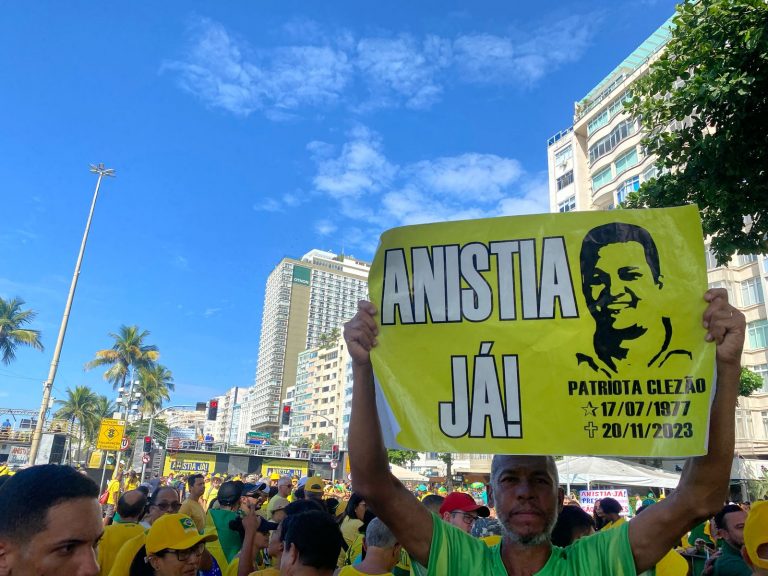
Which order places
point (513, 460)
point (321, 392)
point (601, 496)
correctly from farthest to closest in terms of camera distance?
1. point (321, 392)
2. point (601, 496)
3. point (513, 460)

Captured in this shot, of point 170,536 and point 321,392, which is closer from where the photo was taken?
point 170,536

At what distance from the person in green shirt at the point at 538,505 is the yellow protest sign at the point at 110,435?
22.0 meters

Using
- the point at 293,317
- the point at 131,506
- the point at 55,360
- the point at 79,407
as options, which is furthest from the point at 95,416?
the point at 293,317

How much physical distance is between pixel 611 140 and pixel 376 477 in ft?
141

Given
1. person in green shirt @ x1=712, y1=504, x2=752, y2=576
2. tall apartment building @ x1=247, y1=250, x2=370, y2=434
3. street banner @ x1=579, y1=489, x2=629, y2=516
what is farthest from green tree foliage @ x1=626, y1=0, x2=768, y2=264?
tall apartment building @ x1=247, y1=250, x2=370, y2=434

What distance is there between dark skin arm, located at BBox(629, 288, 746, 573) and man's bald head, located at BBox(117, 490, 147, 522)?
463cm

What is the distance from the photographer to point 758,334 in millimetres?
31422

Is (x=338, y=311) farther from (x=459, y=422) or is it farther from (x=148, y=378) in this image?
(x=459, y=422)

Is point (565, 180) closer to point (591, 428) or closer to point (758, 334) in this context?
point (758, 334)

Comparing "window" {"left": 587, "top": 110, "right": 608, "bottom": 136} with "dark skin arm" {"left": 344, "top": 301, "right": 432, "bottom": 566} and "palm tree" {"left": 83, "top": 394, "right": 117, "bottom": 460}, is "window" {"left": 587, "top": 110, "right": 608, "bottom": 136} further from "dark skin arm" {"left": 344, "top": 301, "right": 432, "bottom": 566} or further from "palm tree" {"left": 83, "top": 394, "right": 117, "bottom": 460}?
"palm tree" {"left": 83, "top": 394, "right": 117, "bottom": 460}

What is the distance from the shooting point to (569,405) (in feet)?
7.38

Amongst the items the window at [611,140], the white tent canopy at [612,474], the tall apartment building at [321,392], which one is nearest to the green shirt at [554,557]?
the white tent canopy at [612,474]

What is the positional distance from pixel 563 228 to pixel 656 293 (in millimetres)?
464

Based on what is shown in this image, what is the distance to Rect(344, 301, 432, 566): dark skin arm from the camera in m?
2.30
